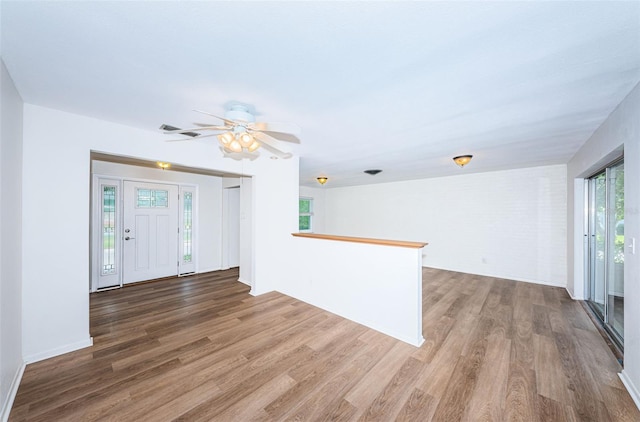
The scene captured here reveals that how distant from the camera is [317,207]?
27.5 feet

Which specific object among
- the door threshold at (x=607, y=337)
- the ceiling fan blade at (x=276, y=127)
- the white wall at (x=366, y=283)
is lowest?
the door threshold at (x=607, y=337)

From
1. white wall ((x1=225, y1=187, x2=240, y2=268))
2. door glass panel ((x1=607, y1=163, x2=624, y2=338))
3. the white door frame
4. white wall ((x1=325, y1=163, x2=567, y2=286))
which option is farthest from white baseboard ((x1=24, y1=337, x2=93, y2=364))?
white wall ((x1=325, y1=163, x2=567, y2=286))

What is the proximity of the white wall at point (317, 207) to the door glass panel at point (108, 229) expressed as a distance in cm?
497

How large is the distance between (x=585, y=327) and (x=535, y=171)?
300 cm

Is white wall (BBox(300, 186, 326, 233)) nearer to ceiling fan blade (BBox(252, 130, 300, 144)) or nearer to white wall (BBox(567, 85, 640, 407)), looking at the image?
ceiling fan blade (BBox(252, 130, 300, 144))

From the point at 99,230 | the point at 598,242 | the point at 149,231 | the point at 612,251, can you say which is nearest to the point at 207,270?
the point at 149,231

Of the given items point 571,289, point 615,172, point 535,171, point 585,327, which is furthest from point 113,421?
point 535,171

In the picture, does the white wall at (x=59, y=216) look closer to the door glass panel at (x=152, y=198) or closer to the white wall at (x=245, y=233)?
the white wall at (x=245, y=233)

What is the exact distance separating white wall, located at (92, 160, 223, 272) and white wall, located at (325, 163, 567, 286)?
431 cm

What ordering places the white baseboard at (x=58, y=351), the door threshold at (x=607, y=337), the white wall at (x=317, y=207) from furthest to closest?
the white wall at (x=317, y=207) < the door threshold at (x=607, y=337) < the white baseboard at (x=58, y=351)

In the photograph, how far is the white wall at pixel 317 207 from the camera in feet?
26.7

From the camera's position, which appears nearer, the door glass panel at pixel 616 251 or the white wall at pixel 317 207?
the door glass panel at pixel 616 251

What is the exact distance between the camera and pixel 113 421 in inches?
61.3

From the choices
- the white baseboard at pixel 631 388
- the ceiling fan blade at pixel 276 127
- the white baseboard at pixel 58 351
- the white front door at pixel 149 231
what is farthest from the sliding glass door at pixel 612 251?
the white front door at pixel 149 231
